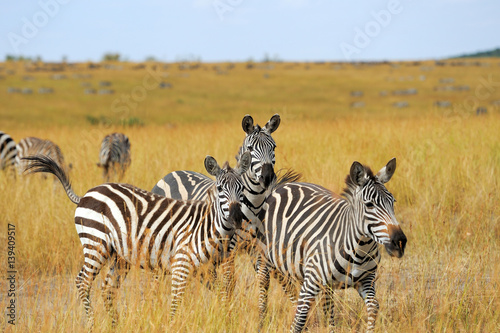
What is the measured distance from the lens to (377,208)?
3.84 m

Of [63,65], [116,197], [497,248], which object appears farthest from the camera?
[63,65]

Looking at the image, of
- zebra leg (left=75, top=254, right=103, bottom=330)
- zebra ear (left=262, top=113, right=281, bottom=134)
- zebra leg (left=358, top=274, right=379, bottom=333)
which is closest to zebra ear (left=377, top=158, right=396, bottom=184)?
zebra leg (left=358, top=274, right=379, bottom=333)

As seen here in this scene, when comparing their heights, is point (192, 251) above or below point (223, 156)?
below

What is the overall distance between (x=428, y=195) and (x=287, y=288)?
372 centimetres

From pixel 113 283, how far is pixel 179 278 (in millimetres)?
938

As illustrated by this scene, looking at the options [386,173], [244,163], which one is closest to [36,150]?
[244,163]

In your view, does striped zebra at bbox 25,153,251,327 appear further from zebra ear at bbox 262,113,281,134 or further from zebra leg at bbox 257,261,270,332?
zebra ear at bbox 262,113,281,134

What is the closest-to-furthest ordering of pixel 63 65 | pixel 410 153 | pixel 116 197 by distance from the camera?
pixel 116 197
pixel 410 153
pixel 63 65

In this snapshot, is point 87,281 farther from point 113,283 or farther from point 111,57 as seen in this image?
point 111,57

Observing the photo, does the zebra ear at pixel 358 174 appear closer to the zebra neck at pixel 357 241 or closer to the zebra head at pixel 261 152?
the zebra neck at pixel 357 241

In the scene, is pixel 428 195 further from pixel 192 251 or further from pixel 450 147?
pixel 192 251

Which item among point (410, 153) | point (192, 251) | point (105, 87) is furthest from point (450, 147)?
point (105, 87)

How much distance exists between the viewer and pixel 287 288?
5.12 metres

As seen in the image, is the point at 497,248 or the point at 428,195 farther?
the point at 428,195
